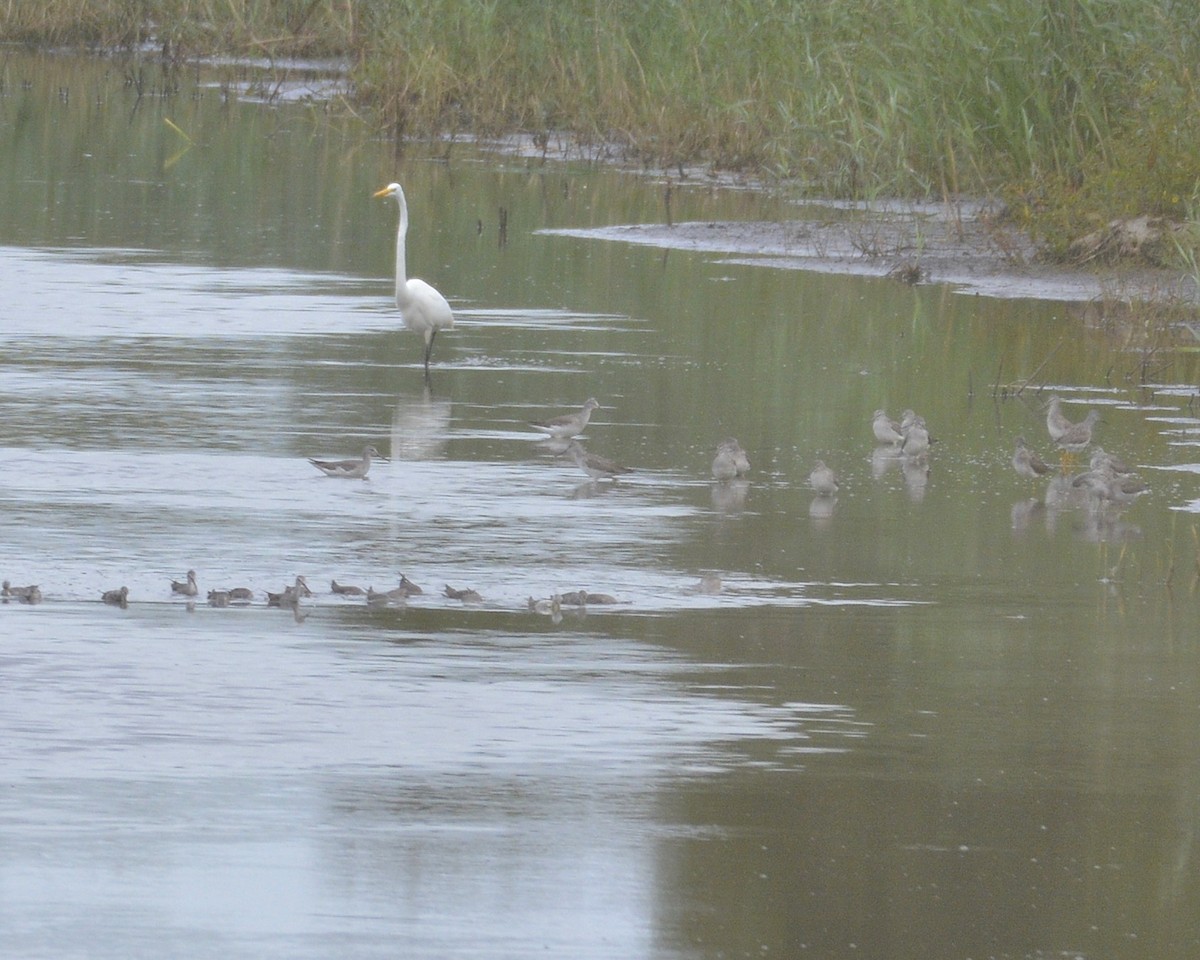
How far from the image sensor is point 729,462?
418 inches

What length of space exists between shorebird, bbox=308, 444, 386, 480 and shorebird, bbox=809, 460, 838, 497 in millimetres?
1751

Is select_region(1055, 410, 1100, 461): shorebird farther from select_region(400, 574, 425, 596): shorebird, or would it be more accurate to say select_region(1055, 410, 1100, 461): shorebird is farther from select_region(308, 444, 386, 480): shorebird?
select_region(400, 574, 425, 596): shorebird

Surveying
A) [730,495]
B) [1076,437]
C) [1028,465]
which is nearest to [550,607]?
[730,495]

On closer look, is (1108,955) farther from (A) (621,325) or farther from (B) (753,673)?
(A) (621,325)

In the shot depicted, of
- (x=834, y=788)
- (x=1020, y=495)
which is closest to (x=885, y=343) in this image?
(x=1020, y=495)

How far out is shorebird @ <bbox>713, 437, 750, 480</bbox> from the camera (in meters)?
10.6

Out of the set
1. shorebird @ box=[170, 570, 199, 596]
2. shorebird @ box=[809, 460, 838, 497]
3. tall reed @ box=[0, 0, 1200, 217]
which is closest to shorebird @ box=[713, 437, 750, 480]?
shorebird @ box=[809, 460, 838, 497]

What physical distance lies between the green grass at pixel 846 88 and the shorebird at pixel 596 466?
738cm

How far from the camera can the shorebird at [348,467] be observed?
413 inches

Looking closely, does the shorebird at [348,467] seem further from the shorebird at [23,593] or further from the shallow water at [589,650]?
the shorebird at [23,593]

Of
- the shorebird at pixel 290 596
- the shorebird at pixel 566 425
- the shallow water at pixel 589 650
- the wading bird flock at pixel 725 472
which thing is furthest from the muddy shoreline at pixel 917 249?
the shorebird at pixel 290 596

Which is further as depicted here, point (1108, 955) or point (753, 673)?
point (753, 673)

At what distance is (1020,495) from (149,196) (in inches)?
580

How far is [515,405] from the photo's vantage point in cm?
1293
